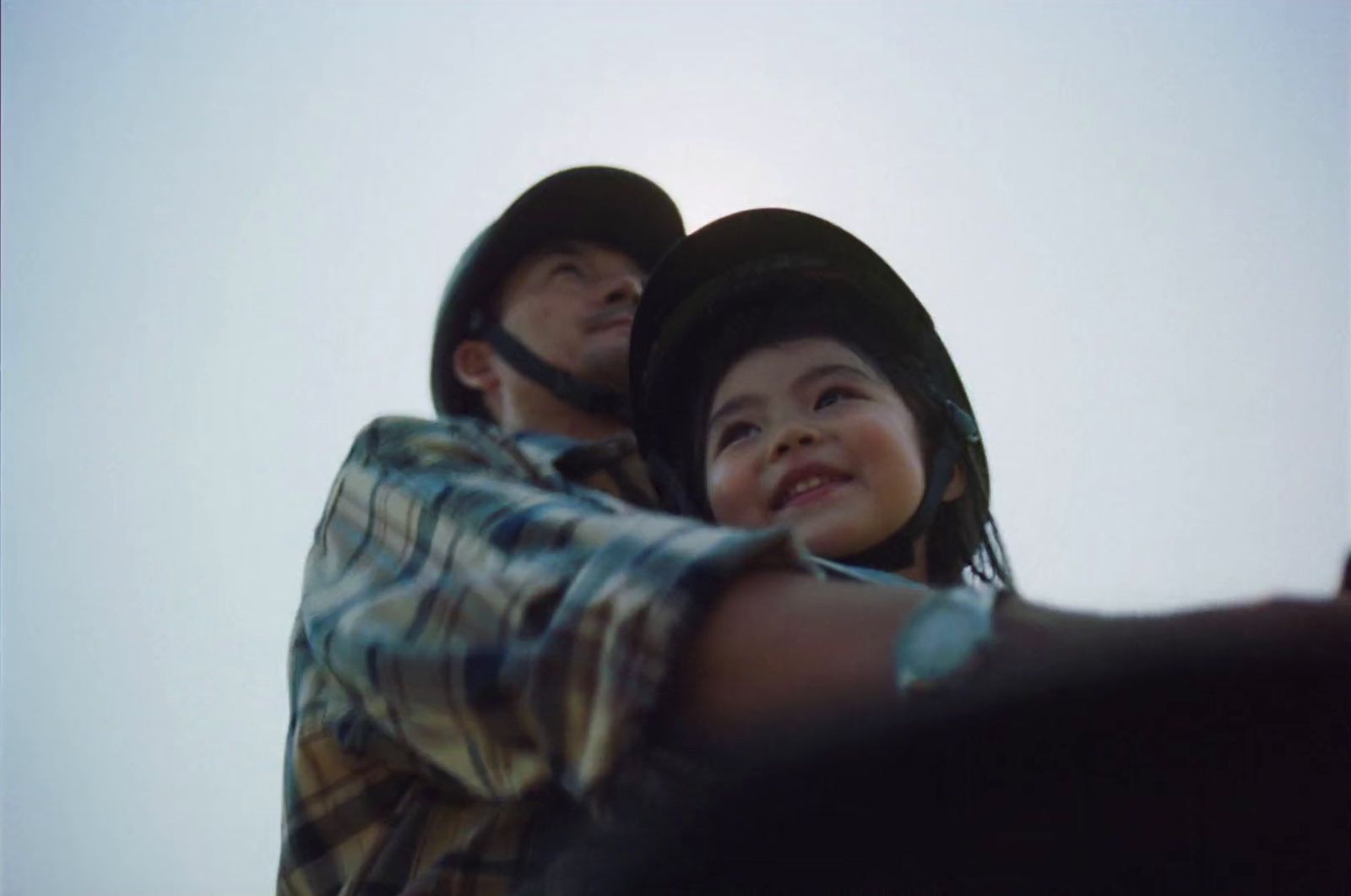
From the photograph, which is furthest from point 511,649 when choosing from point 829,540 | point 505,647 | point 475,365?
point 475,365

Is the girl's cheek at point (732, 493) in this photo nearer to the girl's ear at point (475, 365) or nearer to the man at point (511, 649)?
the man at point (511, 649)

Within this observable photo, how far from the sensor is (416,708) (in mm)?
1603

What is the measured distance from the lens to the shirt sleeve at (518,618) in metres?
1.35

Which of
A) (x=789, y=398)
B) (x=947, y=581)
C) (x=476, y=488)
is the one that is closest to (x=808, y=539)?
(x=789, y=398)

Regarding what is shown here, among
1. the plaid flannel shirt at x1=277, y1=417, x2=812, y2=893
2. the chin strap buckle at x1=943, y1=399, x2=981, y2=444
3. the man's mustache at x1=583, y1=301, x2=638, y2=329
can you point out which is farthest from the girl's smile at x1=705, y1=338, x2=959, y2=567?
the man's mustache at x1=583, y1=301, x2=638, y2=329

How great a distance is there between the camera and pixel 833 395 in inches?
113

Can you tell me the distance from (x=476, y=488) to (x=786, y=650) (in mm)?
719

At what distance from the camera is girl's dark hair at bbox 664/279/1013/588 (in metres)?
3.04

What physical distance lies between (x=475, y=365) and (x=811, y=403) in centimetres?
142

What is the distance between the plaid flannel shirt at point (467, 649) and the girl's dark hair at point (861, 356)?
712 millimetres

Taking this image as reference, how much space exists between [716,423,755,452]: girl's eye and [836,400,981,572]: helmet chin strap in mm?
394

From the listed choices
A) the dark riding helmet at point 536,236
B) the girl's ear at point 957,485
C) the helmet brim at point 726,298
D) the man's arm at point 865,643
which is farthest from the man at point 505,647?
the dark riding helmet at point 536,236

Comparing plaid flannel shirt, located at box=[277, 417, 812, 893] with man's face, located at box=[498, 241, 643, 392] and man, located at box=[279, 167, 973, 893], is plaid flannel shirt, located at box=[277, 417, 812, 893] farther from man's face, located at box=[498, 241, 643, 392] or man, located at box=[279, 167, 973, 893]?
man's face, located at box=[498, 241, 643, 392]

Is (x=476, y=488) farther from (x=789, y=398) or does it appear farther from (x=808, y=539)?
(x=789, y=398)
